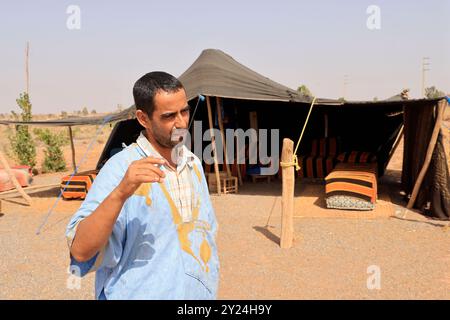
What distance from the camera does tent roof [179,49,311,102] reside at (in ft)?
24.4

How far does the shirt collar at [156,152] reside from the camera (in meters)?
1.38

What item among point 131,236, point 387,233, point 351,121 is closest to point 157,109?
point 131,236

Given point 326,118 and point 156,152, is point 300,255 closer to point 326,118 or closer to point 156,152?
point 156,152

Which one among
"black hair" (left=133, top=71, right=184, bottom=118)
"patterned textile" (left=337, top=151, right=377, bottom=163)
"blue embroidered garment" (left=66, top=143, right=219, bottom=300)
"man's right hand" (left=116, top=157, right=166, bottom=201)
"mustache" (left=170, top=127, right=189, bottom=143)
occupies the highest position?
"black hair" (left=133, top=71, right=184, bottom=118)

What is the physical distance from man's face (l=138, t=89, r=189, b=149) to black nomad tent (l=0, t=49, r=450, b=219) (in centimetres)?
592

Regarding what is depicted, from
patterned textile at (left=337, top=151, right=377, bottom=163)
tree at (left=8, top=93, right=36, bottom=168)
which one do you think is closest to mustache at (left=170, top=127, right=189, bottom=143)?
patterned textile at (left=337, top=151, right=377, bottom=163)

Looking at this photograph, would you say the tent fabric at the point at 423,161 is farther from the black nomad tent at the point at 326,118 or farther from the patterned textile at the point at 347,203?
the patterned textile at the point at 347,203

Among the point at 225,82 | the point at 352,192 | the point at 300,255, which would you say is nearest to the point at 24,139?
the point at 225,82

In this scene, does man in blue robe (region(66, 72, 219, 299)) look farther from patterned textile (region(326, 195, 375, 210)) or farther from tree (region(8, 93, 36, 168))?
tree (region(8, 93, 36, 168))

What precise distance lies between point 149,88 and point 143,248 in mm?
562

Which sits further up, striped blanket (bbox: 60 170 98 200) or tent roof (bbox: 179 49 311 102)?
tent roof (bbox: 179 49 311 102)

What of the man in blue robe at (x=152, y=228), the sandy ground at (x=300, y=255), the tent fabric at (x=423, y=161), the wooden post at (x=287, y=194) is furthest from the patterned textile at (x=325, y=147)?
the man in blue robe at (x=152, y=228)

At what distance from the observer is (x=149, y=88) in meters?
1.33

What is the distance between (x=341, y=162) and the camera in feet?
30.9
